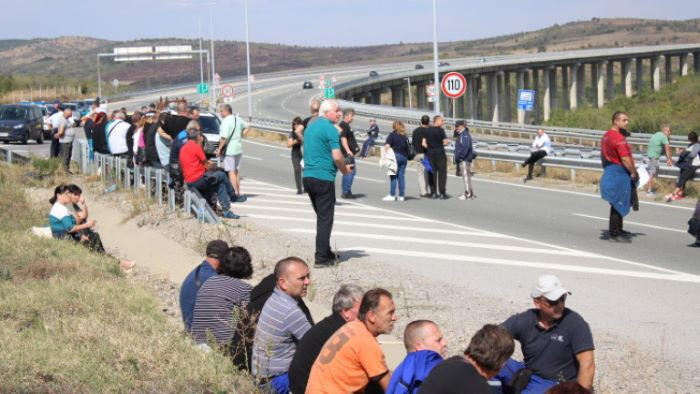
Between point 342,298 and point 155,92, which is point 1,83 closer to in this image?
point 155,92

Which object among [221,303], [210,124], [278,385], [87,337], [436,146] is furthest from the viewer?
[210,124]

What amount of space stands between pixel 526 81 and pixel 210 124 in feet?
333

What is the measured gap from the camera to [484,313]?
11164 millimetres

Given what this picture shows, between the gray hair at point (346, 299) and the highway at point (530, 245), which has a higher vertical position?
the gray hair at point (346, 299)

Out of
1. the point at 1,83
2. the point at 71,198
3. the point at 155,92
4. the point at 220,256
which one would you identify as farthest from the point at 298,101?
the point at 220,256

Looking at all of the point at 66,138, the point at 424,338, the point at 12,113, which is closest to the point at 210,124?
the point at 66,138

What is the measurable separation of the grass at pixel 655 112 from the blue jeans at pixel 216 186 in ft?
183

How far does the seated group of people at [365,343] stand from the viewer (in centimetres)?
673

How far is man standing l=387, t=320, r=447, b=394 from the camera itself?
6672 millimetres

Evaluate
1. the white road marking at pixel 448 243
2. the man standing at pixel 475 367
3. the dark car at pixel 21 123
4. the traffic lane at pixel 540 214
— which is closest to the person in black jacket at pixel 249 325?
the man standing at pixel 475 367

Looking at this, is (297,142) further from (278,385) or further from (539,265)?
(278,385)

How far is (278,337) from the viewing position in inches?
323

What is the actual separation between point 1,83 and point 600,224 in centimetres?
9380

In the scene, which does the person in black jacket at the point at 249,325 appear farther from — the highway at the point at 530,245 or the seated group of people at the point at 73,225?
the seated group of people at the point at 73,225
